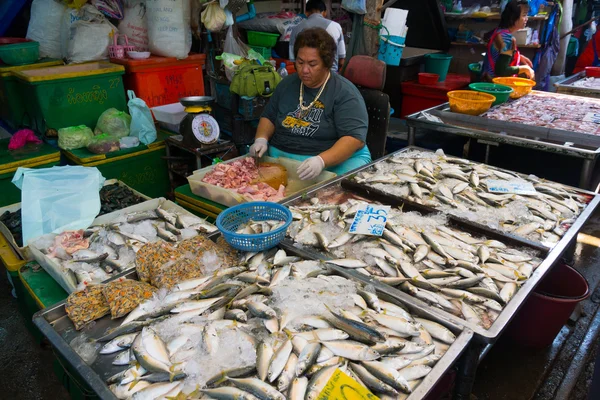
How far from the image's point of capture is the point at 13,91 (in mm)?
5383

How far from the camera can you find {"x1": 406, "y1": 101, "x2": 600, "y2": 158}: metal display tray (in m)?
3.75

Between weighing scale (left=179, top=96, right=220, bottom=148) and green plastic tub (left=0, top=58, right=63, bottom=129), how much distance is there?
2.39m

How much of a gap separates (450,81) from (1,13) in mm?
7378

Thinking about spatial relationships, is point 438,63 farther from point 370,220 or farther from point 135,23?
point 370,220

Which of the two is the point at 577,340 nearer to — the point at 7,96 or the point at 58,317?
the point at 58,317

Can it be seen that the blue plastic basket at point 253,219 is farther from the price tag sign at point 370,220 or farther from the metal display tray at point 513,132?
the metal display tray at point 513,132

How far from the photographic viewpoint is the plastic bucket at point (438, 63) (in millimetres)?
7848

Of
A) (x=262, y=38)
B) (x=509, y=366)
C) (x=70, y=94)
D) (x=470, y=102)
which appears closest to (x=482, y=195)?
(x=509, y=366)

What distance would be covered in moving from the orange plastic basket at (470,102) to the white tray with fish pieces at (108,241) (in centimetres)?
328

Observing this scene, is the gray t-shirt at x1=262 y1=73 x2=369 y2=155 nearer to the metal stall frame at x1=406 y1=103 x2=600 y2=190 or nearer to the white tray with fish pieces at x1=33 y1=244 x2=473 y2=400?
the metal stall frame at x1=406 y1=103 x2=600 y2=190

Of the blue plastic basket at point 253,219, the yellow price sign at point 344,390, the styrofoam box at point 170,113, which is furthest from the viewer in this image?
the styrofoam box at point 170,113

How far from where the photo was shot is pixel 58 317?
194 cm

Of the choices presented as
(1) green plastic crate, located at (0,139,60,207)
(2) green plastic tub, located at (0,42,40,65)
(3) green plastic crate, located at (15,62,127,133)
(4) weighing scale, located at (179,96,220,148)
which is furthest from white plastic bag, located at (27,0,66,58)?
(4) weighing scale, located at (179,96,220,148)

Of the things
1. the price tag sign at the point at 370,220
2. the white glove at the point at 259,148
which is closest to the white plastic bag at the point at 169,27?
the white glove at the point at 259,148
